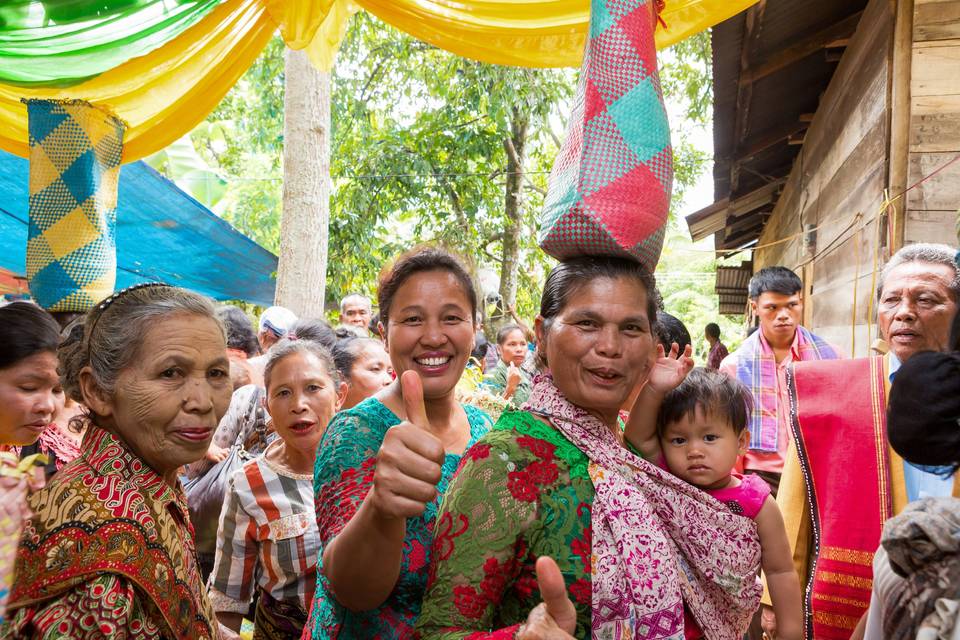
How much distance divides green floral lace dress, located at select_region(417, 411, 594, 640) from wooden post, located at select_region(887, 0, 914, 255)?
2751 mm

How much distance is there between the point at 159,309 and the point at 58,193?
2304 mm

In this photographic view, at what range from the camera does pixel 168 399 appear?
6.12ft

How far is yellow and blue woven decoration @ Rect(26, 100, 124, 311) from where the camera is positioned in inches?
144

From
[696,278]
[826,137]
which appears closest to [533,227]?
[826,137]

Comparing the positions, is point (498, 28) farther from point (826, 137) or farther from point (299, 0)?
point (826, 137)

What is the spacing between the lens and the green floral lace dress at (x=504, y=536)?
159 centimetres

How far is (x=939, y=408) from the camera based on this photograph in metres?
1.39

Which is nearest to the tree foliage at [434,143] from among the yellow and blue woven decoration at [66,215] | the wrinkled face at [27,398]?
the yellow and blue woven decoration at [66,215]

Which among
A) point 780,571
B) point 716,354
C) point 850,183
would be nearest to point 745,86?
point 850,183

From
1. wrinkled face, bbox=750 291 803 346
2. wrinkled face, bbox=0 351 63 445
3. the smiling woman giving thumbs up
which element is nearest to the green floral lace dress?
the smiling woman giving thumbs up

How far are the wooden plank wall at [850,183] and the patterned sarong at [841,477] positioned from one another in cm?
105

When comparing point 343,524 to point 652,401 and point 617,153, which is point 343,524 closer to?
point 652,401

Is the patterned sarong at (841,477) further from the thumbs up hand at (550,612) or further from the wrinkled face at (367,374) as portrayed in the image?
the wrinkled face at (367,374)

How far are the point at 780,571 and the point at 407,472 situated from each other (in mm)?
1522
